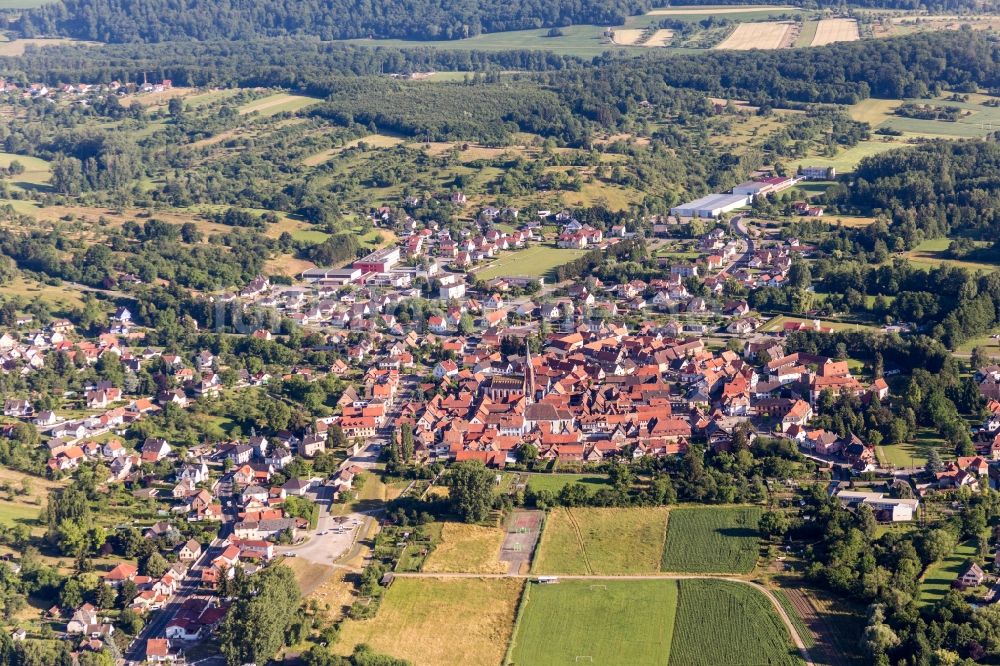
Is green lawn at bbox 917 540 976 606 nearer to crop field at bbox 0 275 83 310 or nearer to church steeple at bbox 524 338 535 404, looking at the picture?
church steeple at bbox 524 338 535 404

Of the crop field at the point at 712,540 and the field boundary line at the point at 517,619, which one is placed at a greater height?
the crop field at the point at 712,540

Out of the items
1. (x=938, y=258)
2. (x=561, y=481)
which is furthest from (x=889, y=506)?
(x=938, y=258)

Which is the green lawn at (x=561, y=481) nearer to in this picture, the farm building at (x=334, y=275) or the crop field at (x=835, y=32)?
the farm building at (x=334, y=275)

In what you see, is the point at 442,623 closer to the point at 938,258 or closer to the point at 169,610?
the point at 169,610

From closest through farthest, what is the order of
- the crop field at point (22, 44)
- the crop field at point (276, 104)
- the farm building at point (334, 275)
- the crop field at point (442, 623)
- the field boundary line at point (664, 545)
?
1. the crop field at point (442, 623)
2. the field boundary line at point (664, 545)
3. the farm building at point (334, 275)
4. the crop field at point (276, 104)
5. the crop field at point (22, 44)

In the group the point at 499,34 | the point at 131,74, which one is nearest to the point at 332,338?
the point at 131,74

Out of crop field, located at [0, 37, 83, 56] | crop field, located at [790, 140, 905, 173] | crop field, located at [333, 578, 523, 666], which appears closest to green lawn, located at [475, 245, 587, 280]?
crop field, located at [790, 140, 905, 173]

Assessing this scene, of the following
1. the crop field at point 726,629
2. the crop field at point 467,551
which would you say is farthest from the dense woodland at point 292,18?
the crop field at point 726,629
